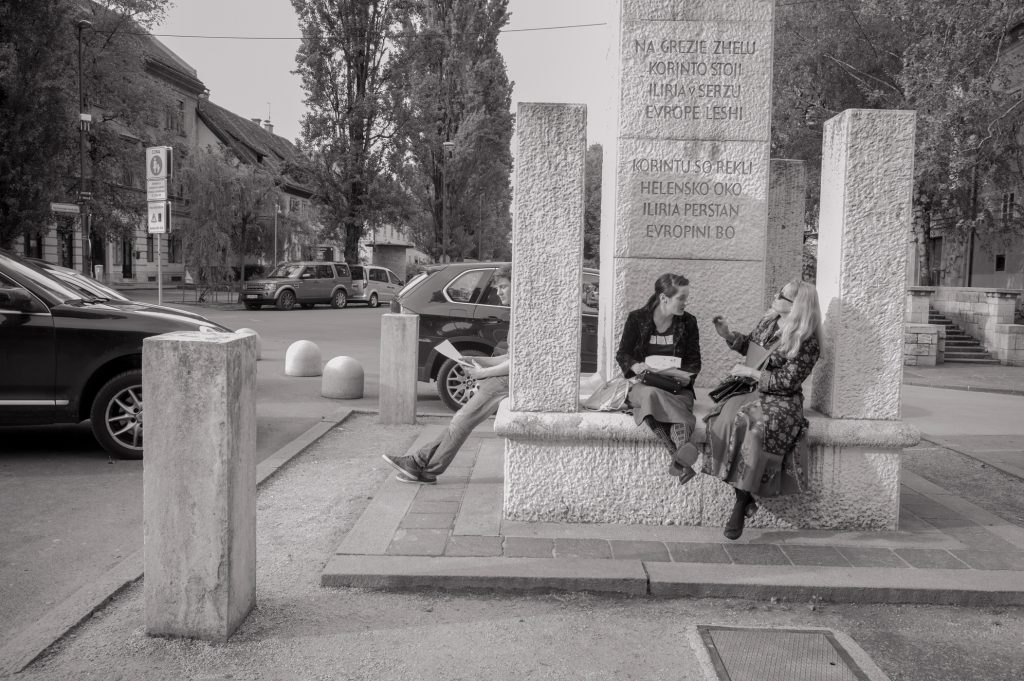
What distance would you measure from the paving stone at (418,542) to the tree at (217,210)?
1320 inches

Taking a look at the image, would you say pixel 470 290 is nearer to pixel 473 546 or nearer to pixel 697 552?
pixel 473 546

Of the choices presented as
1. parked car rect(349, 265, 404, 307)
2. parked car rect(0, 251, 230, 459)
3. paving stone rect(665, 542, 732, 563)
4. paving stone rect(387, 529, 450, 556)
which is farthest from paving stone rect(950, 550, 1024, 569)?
parked car rect(349, 265, 404, 307)

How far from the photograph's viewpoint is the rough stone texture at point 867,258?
16.0 ft

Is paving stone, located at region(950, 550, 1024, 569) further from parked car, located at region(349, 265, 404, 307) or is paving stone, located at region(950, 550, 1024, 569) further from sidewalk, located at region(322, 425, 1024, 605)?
parked car, located at region(349, 265, 404, 307)

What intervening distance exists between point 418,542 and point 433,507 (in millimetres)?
713

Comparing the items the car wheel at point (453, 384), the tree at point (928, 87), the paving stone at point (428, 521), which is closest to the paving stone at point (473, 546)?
the paving stone at point (428, 521)

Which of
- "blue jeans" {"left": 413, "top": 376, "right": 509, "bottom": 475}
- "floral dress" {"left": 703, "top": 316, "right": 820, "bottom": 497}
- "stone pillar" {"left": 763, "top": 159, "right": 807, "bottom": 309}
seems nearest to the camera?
"floral dress" {"left": 703, "top": 316, "right": 820, "bottom": 497}

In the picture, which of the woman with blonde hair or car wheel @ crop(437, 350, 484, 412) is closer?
the woman with blonde hair

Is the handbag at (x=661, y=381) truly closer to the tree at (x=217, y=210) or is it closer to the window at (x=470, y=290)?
the window at (x=470, y=290)

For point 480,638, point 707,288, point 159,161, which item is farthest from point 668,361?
point 159,161

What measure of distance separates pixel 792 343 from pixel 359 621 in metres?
2.69

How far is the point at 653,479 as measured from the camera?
4.97 m

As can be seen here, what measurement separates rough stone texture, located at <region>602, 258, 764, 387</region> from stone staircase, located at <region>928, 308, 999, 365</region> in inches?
610

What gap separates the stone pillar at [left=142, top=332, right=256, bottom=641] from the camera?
11.3 ft
